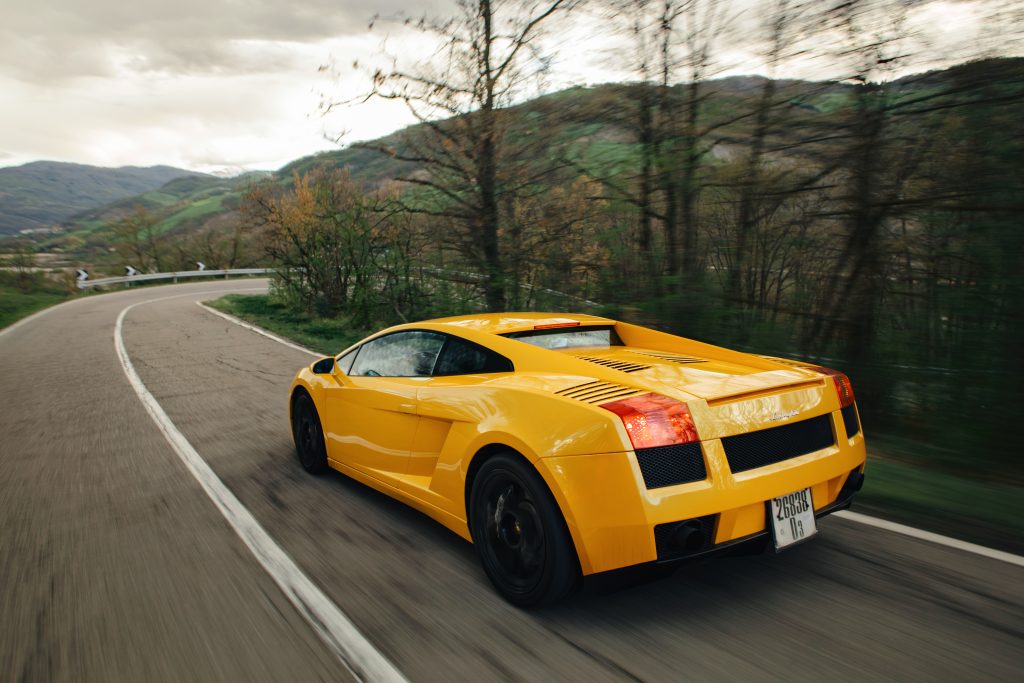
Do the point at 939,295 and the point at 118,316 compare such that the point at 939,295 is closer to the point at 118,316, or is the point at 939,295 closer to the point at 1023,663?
the point at 1023,663

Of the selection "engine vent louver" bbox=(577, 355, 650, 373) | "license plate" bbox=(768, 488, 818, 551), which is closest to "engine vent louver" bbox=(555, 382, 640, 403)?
"engine vent louver" bbox=(577, 355, 650, 373)

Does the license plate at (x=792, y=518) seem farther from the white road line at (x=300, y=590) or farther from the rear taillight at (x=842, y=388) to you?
the white road line at (x=300, y=590)

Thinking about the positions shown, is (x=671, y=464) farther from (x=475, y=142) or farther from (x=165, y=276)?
(x=165, y=276)

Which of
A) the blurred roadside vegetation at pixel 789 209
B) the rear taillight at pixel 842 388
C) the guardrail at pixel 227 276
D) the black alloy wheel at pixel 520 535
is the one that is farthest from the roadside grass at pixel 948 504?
the guardrail at pixel 227 276

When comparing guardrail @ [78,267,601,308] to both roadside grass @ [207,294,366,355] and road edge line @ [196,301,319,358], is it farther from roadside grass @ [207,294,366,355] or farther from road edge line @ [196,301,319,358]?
road edge line @ [196,301,319,358]

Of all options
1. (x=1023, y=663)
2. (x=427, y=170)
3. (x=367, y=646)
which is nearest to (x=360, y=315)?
(x=427, y=170)

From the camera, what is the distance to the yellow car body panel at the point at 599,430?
7.79ft

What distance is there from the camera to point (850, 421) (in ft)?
9.87

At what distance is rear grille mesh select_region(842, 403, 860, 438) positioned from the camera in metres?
2.98

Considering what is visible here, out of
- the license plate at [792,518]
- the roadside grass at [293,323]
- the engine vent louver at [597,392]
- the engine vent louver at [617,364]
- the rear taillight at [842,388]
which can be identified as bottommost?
the roadside grass at [293,323]

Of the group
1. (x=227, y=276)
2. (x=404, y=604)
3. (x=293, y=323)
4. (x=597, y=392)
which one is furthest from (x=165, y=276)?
(x=597, y=392)

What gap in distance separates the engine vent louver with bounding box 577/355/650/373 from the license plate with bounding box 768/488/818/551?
2.67ft

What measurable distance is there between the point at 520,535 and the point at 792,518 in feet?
3.78

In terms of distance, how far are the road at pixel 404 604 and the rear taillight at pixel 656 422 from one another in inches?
31.4
